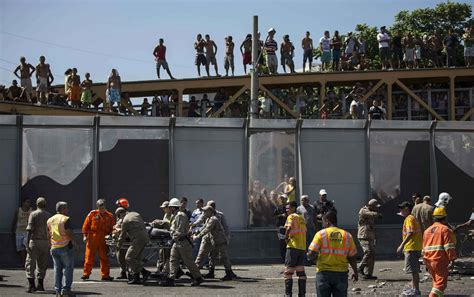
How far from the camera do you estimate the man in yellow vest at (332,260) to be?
476 inches

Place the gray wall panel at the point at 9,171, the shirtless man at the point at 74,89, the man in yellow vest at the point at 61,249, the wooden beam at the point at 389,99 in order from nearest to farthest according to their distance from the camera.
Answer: the man in yellow vest at the point at 61,249 → the gray wall panel at the point at 9,171 → the shirtless man at the point at 74,89 → the wooden beam at the point at 389,99

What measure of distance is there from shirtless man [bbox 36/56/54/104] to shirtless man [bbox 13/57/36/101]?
11.8 inches

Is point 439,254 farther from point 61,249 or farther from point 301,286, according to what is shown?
point 61,249

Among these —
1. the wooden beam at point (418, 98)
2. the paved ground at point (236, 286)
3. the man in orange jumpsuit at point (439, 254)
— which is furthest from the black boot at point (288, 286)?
the wooden beam at point (418, 98)

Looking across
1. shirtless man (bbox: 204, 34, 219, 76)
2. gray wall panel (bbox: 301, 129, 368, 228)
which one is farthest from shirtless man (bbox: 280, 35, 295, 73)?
gray wall panel (bbox: 301, 129, 368, 228)

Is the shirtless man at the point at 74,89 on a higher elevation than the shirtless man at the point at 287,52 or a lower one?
lower

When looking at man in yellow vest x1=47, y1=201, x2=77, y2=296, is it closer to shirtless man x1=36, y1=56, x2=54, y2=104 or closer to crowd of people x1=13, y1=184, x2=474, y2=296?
crowd of people x1=13, y1=184, x2=474, y2=296

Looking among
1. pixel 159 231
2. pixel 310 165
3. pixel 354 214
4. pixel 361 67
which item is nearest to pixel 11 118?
pixel 159 231

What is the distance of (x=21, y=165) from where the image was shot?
70.0 feet

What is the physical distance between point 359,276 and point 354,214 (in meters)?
4.52

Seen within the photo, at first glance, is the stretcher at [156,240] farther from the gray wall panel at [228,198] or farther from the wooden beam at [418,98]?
the wooden beam at [418,98]

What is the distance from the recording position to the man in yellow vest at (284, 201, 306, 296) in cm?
1491

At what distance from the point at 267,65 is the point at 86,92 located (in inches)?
277

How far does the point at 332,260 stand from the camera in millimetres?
12133
